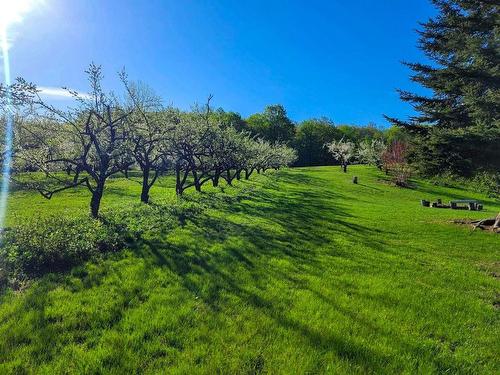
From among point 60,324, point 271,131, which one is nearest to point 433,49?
point 60,324

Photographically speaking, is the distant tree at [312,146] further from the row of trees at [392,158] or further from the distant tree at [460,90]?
the distant tree at [460,90]

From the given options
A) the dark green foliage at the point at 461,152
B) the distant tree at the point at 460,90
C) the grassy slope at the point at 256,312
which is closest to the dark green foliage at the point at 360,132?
the distant tree at the point at 460,90

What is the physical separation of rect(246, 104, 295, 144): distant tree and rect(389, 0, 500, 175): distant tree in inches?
3547

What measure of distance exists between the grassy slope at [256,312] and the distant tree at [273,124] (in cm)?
10023

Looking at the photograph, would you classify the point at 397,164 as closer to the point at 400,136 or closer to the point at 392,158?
the point at 392,158

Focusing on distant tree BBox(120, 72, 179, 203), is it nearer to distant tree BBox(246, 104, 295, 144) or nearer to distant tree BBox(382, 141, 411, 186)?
distant tree BBox(382, 141, 411, 186)

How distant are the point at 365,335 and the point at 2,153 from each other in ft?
52.6

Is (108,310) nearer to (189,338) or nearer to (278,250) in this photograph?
(189,338)

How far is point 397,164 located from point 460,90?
131 ft

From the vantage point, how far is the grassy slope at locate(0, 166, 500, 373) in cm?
427

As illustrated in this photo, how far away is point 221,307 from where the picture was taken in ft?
18.6

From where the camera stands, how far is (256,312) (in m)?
5.52

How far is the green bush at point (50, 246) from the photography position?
719 centimetres

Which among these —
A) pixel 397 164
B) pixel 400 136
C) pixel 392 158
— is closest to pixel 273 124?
pixel 400 136
